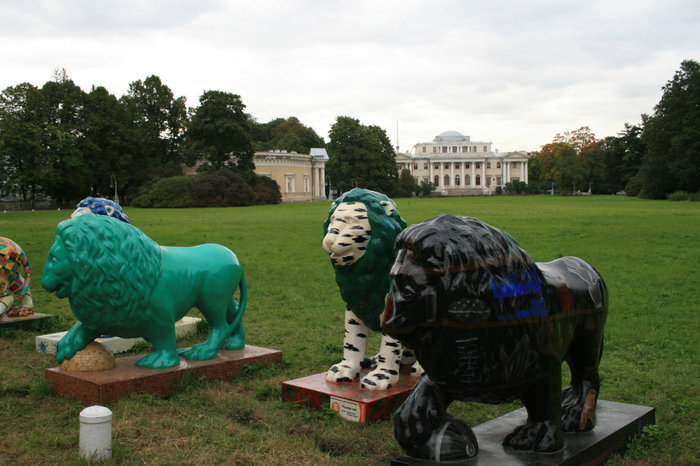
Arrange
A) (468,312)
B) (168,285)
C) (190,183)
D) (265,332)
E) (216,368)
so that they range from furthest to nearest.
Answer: (190,183)
(265,332)
(216,368)
(168,285)
(468,312)

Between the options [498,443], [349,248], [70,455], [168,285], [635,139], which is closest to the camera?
[498,443]

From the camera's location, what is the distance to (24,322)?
25.5ft

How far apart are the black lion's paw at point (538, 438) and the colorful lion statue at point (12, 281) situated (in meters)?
6.61

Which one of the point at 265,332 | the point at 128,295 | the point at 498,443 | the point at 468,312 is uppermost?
the point at 468,312

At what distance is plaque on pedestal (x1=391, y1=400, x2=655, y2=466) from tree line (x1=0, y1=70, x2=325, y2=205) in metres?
46.7

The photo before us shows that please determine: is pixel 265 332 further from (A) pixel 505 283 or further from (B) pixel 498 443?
(A) pixel 505 283

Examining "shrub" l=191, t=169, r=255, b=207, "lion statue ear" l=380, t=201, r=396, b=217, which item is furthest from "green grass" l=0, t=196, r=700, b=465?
"shrub" l=191, t=169, r=255, b=207

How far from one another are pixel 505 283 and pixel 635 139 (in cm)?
8099

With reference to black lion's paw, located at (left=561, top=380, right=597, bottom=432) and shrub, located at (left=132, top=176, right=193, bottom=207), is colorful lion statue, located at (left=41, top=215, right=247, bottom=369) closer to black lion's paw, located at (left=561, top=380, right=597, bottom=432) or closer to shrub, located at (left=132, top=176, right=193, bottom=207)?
black lion's paw, located at (left=561, top=380, right=597, bottom=432)

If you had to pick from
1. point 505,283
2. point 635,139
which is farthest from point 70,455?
point 635,139

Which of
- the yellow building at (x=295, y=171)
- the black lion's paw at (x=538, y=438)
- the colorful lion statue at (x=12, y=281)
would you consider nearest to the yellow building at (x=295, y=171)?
the yellow building at (x=295, y=171)

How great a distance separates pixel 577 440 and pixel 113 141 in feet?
177

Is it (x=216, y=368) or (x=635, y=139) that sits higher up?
(x=635, y=139)

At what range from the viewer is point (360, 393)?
4.54 m
